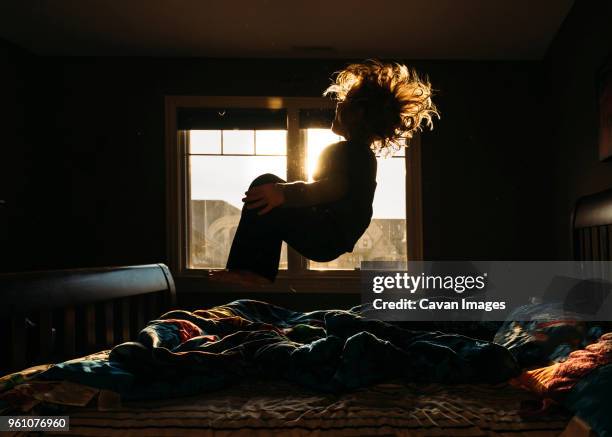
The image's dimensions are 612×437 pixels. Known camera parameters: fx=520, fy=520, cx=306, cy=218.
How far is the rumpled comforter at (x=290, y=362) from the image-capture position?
4.22 feet

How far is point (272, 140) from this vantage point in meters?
3.85

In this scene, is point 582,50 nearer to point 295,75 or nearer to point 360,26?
point 360,26

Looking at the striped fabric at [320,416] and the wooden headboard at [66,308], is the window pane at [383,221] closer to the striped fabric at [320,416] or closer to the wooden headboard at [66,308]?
the wooden headboard at [66,308]

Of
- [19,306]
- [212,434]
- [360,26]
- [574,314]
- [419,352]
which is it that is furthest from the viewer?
[360,26]

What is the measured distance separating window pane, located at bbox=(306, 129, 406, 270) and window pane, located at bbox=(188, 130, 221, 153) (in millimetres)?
678

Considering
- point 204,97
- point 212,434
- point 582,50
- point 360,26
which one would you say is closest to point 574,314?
point 212,434

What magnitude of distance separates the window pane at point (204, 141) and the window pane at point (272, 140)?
30cm

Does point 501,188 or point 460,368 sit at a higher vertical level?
point 501,188

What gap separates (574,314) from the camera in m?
1.83

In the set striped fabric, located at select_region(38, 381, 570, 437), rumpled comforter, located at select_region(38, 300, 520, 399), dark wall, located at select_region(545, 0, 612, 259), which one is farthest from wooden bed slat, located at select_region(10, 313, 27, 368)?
dark wall, located at select_region(545, 0, 612, 259)

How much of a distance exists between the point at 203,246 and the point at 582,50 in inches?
110

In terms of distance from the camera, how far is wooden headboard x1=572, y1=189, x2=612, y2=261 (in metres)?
2.35

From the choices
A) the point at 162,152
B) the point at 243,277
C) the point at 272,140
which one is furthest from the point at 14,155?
the point at 243,277

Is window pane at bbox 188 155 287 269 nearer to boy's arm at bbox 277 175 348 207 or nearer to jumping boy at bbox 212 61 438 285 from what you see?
jumping boy at bbox 212 61 438 285
